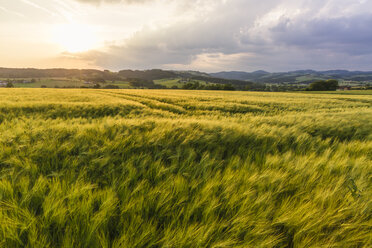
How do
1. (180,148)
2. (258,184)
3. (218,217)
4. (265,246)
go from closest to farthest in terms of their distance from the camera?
(265,246), (218,217), (258,184), (180,148)

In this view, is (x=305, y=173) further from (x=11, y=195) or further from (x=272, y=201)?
(x=11, y=195)

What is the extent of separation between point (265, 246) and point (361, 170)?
2.04 meters

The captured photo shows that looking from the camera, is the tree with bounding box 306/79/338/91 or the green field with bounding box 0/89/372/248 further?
the tree with bounding box 306/79/338/91

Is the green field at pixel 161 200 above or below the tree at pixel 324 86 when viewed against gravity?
below

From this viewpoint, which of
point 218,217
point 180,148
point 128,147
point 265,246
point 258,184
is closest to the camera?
point 265,246

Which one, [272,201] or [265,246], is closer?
[265,246]

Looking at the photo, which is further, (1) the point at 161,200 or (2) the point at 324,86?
(2) the point at 324,86

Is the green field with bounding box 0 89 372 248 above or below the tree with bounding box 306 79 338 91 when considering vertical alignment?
below

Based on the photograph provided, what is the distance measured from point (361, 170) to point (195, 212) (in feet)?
7.56

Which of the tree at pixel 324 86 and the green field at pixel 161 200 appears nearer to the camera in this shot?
the green field at pixel 161 200

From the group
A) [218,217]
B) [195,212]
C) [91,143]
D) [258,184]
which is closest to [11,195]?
[91,143]

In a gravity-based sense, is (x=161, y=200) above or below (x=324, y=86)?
below

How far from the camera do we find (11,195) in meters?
1.26

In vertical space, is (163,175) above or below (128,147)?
below
